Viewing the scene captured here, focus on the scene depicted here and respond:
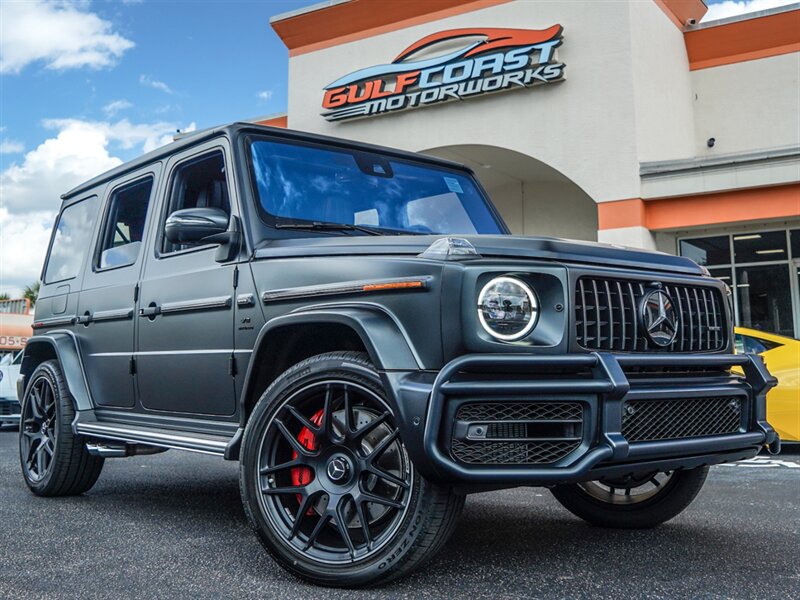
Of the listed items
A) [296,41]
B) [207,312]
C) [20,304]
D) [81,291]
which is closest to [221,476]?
[81,291]

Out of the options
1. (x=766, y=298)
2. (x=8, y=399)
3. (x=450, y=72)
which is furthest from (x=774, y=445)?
(x=450, y=72)

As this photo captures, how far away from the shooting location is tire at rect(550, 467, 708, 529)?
4.07 m

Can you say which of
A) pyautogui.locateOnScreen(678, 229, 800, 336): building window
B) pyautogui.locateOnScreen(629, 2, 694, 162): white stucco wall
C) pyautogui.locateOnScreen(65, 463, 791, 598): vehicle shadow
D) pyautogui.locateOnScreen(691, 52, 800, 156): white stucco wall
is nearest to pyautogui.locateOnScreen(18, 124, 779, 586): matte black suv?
pyautogui.locateOnScreen(65, 463, 791, 598): vehicle shadow

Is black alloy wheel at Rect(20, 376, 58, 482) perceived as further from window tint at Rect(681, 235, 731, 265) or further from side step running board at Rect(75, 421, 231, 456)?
window tint at Rect(681, 235, 731, 265)

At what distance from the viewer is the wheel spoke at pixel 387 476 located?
2.96m

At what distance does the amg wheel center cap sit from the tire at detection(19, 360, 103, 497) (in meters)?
2.59

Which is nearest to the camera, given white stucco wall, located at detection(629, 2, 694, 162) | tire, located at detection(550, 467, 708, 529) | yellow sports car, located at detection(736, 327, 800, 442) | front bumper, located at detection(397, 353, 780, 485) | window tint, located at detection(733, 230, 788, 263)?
front bumper, located at detection(397, 353, 780, 485)

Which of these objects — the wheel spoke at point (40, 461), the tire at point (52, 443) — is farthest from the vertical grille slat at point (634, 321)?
the wheel spoke at point (40, 461)

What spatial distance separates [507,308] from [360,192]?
1647mm

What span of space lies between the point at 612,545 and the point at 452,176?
227 cm

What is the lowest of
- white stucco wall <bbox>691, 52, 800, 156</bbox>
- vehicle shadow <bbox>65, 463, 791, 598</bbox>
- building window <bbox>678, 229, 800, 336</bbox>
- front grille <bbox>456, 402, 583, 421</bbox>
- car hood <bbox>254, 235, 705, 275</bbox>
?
vehicle shadow <bbox>65, 463, 791, 598</bbox>

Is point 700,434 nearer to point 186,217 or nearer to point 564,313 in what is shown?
point 564,313

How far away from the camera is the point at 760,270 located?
53.3 feet

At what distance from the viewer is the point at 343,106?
741 inches
